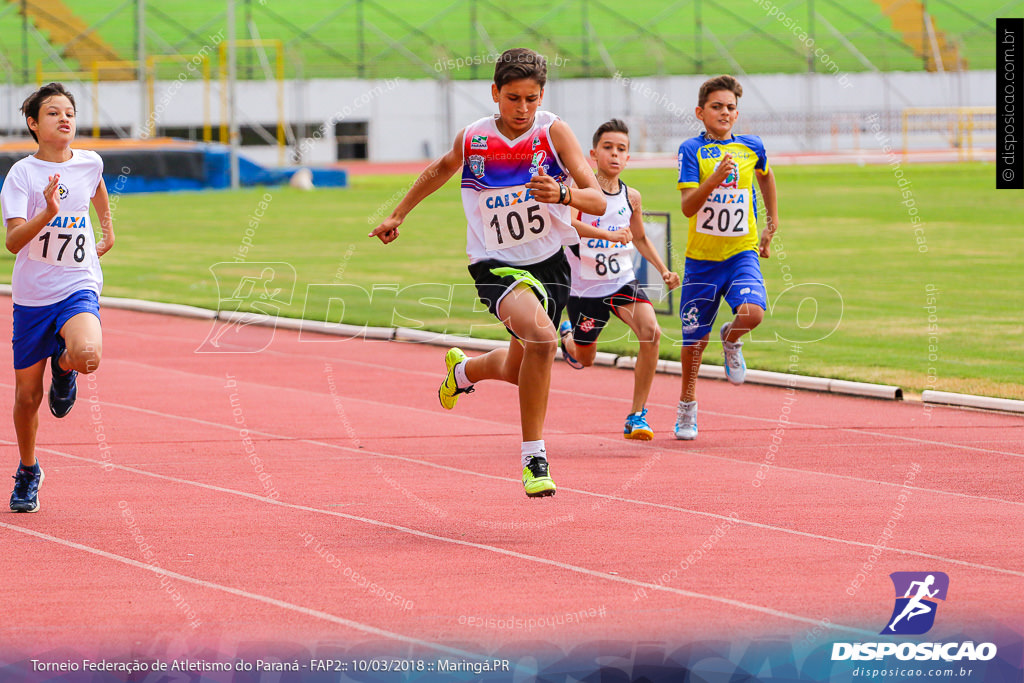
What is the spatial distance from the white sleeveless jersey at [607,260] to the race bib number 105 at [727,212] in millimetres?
605

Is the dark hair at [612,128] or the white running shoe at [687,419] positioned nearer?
the white running shoe at [687,419]

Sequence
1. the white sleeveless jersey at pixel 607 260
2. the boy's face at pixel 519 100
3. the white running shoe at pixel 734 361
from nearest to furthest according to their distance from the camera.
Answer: the boy's face at pixel 519 100 → the white sleeveless jersey at pixel 607 260 → the white running shoe at pixel 734 361

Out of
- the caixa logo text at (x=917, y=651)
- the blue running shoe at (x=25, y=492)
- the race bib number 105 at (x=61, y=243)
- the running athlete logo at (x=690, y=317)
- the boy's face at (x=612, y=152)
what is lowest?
the caixa logo text at (x=917, y=651)

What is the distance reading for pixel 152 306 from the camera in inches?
630

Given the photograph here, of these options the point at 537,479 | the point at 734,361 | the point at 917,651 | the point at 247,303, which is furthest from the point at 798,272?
the point at 917,651

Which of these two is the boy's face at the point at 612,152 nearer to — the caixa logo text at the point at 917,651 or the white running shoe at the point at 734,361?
the white running shoe at the point at 734,361

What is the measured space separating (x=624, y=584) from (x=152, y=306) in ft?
38.2

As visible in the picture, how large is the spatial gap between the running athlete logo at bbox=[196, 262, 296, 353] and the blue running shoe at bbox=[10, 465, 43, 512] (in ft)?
20.8

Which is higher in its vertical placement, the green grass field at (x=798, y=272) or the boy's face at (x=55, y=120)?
the boy's face at (x=55, y=120)

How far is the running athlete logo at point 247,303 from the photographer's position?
13688 millimetres

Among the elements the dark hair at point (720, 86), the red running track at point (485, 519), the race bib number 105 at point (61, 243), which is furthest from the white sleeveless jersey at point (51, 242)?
the dark hair at point (720, 86)

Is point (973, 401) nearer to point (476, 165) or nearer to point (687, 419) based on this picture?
point (687, 419)

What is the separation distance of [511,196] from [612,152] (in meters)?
2.26

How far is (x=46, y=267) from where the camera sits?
6629 millimetres
